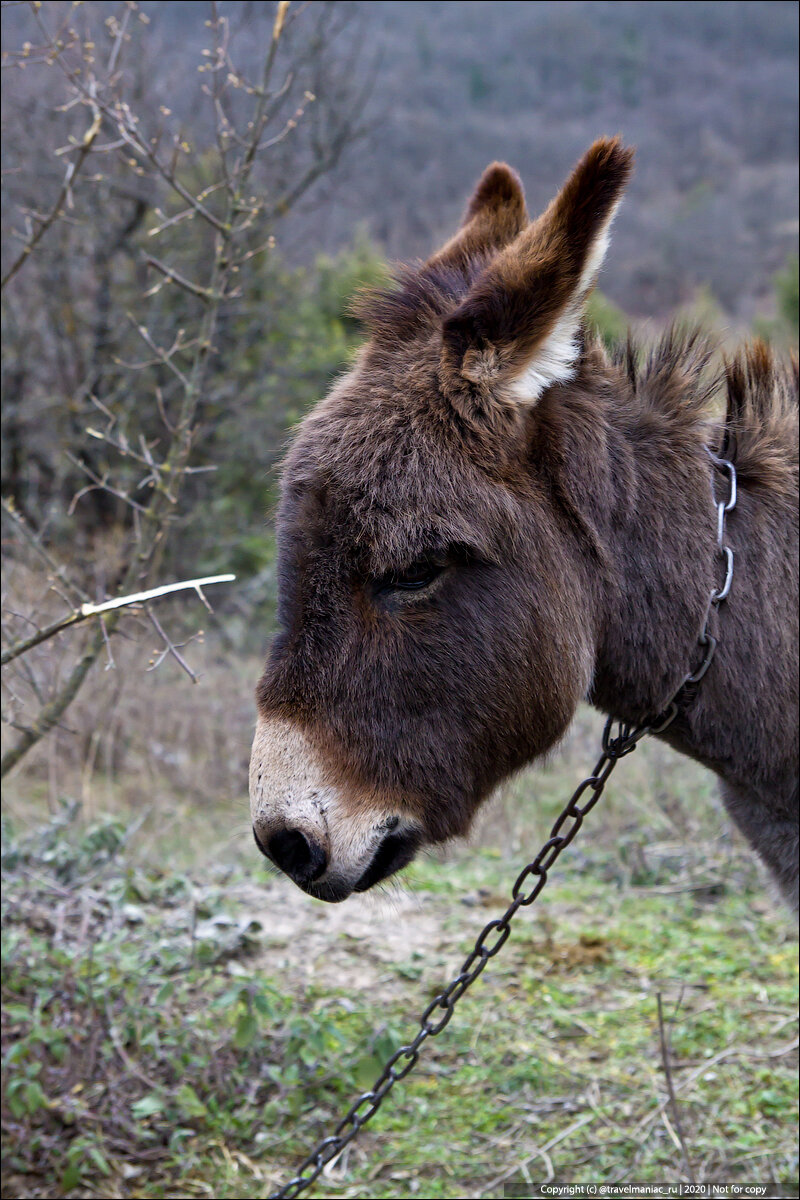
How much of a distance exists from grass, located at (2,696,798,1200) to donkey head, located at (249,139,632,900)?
0.42 meters

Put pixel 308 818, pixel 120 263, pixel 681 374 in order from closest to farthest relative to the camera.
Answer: pixel 308 818 → pixel 681 374 → pixel 120 263

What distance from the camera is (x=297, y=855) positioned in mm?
2021

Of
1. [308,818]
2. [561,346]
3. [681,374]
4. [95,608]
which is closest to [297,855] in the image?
[308,818]

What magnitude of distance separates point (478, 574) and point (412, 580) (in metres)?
0.15

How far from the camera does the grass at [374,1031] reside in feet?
9.91

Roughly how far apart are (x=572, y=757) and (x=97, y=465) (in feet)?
20.3

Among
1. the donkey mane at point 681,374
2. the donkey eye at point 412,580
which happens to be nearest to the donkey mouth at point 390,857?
the donkey eye at point 412,580

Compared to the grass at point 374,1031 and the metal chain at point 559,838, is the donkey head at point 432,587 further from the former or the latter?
the grass at point 374,1031

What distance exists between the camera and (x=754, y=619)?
241 cm

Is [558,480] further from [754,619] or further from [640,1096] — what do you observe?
[640,1096]

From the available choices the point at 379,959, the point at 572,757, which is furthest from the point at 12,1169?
the point at 572,757

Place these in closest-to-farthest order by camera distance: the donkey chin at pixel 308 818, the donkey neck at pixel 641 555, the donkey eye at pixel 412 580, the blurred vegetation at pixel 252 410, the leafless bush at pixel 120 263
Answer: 1. the donkey chin at pixel 308 818
2. the donkey eye at pixel 412 580
3. the donkey neck at pixel 641 555
4. the leafless bush at pixel 120 263
5. the blurred vegetation at pixel 252 410

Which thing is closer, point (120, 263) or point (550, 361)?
point (550, 361)

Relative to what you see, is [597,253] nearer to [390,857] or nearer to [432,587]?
[432,587]
